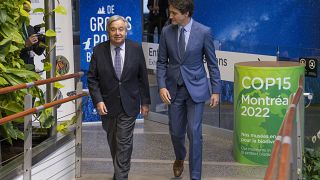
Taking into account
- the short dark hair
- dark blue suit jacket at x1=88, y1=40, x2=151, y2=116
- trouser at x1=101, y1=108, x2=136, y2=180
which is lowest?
trouser at x1=101, y1=108, x2=136, y2=180

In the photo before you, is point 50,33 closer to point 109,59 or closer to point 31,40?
point 31,40

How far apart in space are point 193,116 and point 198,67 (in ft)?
1.55

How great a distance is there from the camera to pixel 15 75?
5.70 metres

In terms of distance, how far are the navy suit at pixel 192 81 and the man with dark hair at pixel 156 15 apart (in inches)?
135

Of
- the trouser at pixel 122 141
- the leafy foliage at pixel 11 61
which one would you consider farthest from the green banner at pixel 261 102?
the leafy foliage at pixel 11 61

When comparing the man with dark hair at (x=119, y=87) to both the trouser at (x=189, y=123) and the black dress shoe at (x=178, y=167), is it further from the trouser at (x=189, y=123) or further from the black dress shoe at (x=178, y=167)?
the black dress shoe at (x=178, y=167)

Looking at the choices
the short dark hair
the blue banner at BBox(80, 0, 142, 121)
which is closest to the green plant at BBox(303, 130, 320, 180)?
the short dark hair

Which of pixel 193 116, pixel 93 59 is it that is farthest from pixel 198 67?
pixel 93 59

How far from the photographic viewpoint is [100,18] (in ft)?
30.8

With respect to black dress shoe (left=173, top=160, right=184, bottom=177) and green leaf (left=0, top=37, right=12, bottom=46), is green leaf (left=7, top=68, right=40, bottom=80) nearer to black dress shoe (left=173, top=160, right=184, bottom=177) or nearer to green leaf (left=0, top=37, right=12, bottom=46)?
green leaf (left=0, top=37, right=12, bottom=46)

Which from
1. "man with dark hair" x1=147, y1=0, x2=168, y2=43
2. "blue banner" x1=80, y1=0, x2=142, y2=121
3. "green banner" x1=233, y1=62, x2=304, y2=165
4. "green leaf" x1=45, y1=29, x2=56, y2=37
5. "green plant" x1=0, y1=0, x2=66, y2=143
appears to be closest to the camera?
"green plant" x1=0, y1=0, x2=66, y2=143

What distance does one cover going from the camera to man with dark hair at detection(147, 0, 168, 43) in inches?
376

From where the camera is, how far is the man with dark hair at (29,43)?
6135mm

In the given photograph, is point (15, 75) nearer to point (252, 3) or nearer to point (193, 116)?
point (193, 116)
